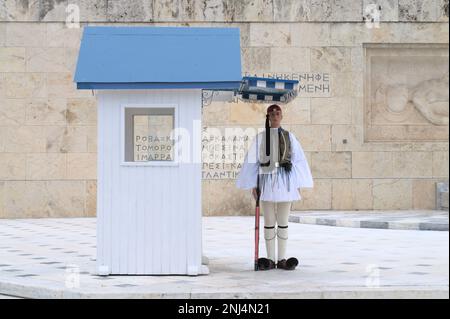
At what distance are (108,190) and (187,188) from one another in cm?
81

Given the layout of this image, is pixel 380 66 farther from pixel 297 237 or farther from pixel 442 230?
pixel 297 237

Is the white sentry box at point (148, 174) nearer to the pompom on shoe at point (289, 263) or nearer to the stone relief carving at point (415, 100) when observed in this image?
the pompom on shoe at point (289, 263)

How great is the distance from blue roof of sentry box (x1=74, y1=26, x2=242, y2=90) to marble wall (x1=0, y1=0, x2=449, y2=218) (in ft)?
28.9

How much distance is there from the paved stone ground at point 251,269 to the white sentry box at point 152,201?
0.34m

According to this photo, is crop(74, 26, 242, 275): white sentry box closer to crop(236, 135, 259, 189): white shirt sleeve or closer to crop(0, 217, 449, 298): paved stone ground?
crop(0, 217, 449, 298): paved stone ground

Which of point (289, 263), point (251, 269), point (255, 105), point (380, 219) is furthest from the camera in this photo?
point (255, 105)

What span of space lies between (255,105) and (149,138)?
9245 millimetres

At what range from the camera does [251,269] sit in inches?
383

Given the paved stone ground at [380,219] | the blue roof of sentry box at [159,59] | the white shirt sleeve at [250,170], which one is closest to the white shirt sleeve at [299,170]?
the white shirt sleeve at [250,170]

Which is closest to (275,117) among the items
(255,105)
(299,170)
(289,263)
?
(299,170)

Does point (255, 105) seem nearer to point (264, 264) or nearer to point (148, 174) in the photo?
point (264, 264)

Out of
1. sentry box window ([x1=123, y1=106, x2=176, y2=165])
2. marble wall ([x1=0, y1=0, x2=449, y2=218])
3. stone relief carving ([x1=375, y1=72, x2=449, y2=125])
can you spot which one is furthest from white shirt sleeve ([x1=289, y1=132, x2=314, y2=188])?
stone relief carving ([x1=375, y1=72, x2=449, y2=125])
